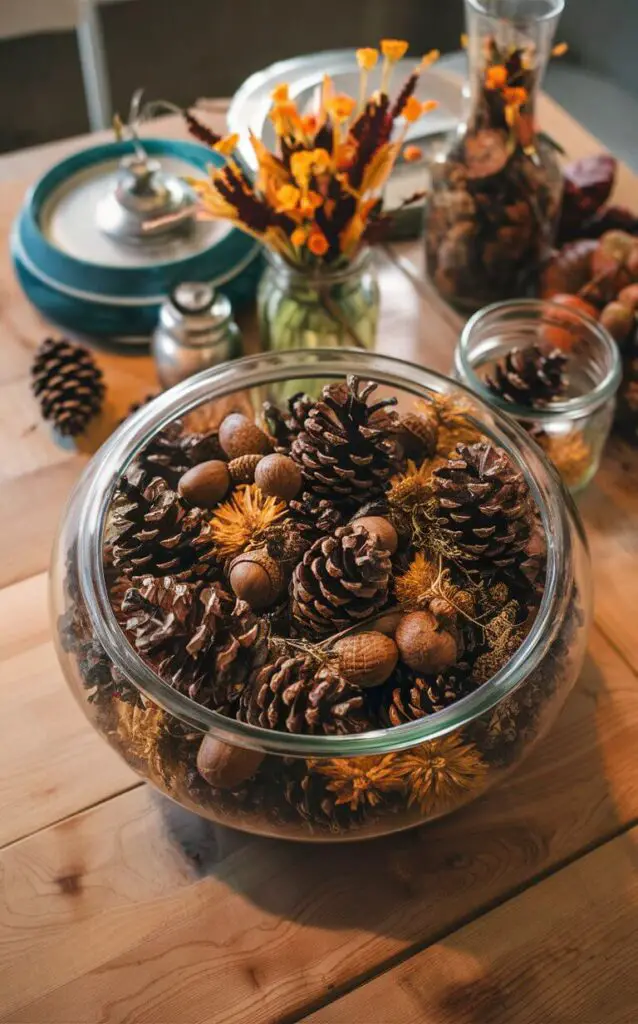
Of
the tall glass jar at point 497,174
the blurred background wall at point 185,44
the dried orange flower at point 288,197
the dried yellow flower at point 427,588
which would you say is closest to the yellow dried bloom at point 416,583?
the dried yellow flower at point 427,588

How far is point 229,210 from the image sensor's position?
765 mm

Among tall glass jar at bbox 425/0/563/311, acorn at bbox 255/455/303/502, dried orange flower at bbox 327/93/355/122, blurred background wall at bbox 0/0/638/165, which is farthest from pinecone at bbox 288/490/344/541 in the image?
blurred background wall at bbox 0/0/638/165

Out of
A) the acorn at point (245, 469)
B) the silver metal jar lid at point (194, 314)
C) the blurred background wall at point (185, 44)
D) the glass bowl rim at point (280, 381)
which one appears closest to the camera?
the glass bowl rim at point (280, 381)

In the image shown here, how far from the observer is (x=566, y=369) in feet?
2.71

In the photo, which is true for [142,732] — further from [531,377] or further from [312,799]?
[531,377]

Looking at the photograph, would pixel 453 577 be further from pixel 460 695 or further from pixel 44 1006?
pixel 44 1006

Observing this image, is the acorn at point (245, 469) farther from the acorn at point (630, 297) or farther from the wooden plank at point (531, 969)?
the acorn at point (630, 297)

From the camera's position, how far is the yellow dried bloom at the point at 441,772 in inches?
19.6

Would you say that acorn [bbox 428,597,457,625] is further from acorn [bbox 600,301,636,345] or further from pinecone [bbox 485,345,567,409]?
acorn [bbox 600,301,636,345]

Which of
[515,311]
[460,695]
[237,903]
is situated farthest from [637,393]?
[237,903]

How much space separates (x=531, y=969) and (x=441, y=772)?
0.15m

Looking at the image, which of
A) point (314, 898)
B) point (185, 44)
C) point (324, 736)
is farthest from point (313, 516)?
point (185, 44)

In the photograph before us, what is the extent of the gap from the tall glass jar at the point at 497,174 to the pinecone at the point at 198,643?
542mm

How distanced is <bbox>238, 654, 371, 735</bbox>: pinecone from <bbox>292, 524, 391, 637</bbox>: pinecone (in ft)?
0.09
